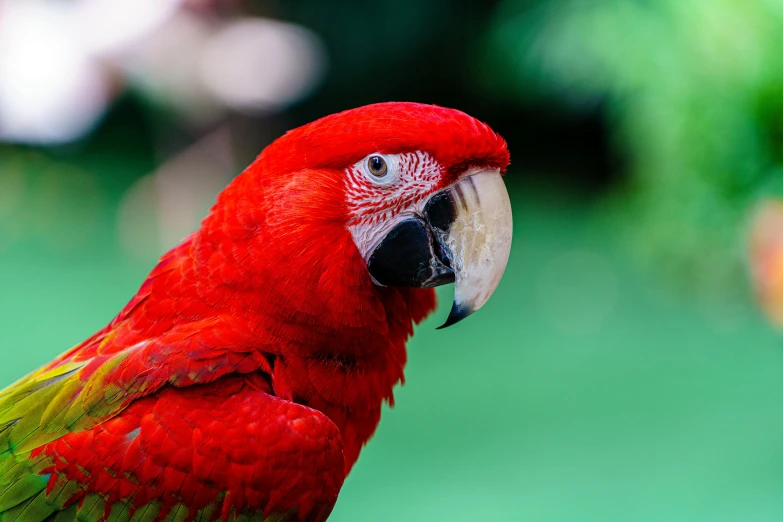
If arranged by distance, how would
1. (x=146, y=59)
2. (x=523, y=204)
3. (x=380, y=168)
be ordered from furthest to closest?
(x=523, y=204), (x=146, y=59), (x=380, y=168)

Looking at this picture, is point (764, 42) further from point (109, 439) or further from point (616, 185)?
point (109, 439)

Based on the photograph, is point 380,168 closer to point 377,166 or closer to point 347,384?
point 377,166

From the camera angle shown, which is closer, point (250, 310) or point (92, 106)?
point (250, 310)

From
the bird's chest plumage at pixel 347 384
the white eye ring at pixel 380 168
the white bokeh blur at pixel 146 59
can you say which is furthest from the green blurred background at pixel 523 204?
the white eye ring at pixel 380 168

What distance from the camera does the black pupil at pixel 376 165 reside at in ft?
3.27

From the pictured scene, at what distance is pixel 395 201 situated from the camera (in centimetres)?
101

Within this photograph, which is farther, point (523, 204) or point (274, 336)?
point (523, 204)

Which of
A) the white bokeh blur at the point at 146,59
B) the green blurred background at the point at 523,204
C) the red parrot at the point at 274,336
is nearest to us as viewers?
the red parrot at the point at 274,336

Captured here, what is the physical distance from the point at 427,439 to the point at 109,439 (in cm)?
176

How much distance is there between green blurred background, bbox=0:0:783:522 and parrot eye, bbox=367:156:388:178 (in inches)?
59.8

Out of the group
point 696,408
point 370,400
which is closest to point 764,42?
point 696,408

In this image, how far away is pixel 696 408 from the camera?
2.71 m

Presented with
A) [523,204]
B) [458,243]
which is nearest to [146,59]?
[523,204]

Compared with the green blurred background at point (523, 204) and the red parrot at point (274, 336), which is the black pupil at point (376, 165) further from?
the green blurred background at point (523, 204)
